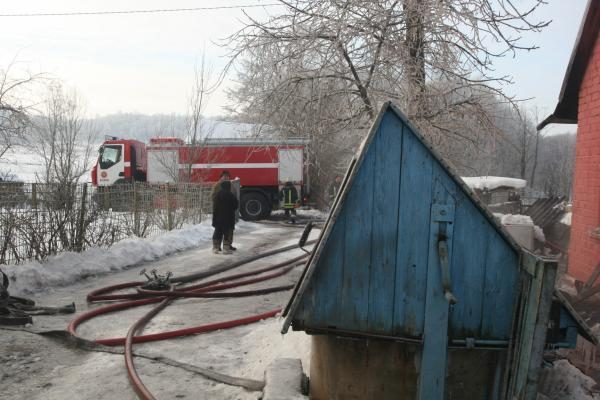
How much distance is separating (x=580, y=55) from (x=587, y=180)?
2.05 m

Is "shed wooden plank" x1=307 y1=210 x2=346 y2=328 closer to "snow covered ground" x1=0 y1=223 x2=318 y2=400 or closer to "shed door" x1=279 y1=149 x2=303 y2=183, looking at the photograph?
"snow covered ground" x1=0 y1=223 x2=318 y2=400

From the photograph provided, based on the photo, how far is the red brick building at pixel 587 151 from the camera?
7.11m

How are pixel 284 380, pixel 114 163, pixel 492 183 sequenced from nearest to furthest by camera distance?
pixel 284 380 < pixel 114 163 < pixel 492 183

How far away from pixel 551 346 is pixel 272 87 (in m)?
6.53

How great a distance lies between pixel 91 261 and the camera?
29.0ft

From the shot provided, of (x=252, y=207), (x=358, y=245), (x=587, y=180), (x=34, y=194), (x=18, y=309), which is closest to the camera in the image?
(x=358, y=245)

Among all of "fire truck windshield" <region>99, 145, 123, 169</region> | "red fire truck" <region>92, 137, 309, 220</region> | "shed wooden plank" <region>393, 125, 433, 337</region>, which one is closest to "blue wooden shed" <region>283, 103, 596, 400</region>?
"shed wooden plank" <region>393, 125, 433, 337</region>

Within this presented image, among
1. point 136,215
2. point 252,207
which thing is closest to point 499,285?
point 136,215

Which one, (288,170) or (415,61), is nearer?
(415,61)

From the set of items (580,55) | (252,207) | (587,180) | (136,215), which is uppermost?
(580,55)

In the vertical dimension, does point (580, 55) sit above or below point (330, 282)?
above

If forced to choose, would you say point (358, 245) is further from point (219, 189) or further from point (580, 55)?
point (219, 189)

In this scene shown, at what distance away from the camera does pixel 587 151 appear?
291 inches

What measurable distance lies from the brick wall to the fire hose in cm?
462
